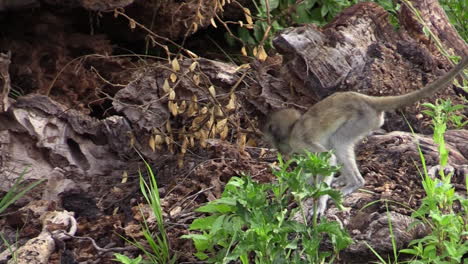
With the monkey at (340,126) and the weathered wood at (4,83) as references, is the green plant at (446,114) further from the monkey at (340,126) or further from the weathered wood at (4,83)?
the weathered wood at (4,83)

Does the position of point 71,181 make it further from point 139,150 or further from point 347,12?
point 347,12

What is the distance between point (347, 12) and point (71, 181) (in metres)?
2.87

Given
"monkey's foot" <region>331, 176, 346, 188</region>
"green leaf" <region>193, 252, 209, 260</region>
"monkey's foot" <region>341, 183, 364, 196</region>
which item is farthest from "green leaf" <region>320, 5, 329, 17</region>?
"green leaf" <region>193, 252, 209, 260</region>

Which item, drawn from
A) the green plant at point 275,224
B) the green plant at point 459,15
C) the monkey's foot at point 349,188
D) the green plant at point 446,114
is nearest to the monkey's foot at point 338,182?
the monkey's foot at point 349,188

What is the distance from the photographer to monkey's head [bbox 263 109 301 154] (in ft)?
21.5

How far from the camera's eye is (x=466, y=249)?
468 centimetres

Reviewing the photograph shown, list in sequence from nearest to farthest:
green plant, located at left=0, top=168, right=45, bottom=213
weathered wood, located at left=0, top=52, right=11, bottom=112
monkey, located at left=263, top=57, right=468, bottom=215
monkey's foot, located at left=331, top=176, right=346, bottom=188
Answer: green plant, located at left=0, top=168, right=45, bottom=213, monkey, located at left=263, top=57, right=468, bottom=215, monkey's foot, located at left=331, top=176, right=346, bottom=188, weathered wood, located at left=0, top=52, right=11, bottom=112

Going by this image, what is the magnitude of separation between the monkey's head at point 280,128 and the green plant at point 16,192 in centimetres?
173

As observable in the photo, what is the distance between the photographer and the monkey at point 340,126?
6.11m

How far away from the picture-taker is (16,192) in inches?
251

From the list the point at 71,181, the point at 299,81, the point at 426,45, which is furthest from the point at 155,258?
the point at 426,45

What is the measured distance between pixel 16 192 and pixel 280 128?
6.60ft

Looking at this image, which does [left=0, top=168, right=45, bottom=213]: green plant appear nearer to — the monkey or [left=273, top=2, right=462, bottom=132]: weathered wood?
the monkey

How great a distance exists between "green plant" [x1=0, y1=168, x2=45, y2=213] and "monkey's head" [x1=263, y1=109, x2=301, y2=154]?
1728mm
